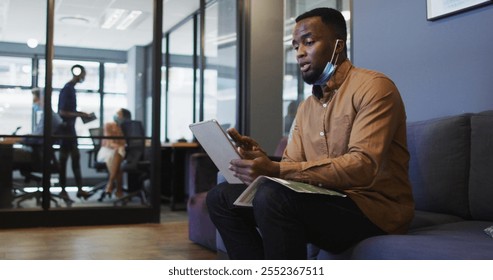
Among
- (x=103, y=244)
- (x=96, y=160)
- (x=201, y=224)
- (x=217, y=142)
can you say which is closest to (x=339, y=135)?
(x=217, y=142)

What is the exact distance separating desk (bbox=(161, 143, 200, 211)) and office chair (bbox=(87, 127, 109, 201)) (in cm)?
96

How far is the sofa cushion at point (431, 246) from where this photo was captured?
4.64ft

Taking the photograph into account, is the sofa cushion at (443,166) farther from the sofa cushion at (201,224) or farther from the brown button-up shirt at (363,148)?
the sofa cushion at (201,224)

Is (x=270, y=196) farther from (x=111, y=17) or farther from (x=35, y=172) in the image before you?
(x=111, y=17)

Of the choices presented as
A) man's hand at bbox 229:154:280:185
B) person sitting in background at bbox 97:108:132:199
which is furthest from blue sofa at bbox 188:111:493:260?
person sitting in background at bbox 97:108:132:199

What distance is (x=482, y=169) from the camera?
2043mm

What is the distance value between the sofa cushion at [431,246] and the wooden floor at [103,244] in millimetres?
1656

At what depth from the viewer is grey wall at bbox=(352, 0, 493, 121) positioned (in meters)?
2.47

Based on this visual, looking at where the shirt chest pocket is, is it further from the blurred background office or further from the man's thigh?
the blurred background office

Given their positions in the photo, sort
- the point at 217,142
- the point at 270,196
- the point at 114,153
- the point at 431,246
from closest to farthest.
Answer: the point at 431,246, the point at 270,196, the point at 217,142, the point at 114,153

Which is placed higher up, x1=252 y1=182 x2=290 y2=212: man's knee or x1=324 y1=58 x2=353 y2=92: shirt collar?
x1=324 y1=58 x2=353 y2=92: shirt collar

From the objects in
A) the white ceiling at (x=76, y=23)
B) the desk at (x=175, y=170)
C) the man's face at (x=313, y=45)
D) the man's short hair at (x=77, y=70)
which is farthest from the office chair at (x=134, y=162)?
the man's face at (x=313, y=45)

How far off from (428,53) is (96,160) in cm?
358
